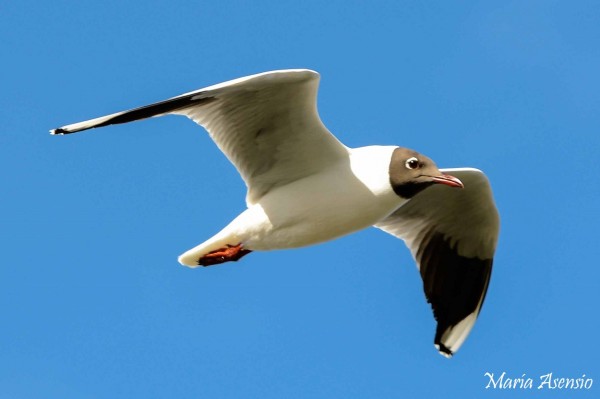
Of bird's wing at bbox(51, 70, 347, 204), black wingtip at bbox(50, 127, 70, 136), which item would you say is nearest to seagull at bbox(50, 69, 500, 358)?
bird's wing at bbox(51, 70, 347, 204)

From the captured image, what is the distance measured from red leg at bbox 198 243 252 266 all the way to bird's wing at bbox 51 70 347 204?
1.45 feet

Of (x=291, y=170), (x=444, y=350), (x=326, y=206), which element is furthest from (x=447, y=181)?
(x=444, y=350)

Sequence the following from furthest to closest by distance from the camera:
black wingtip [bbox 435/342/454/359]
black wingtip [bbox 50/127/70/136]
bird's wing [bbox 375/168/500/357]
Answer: black wingtip [bbox 435/342/454/359] → bird's wing [bbox 375/168/500/357] → black wingtip [bbox 50/127/70/136]

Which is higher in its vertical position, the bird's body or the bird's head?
the bird's head

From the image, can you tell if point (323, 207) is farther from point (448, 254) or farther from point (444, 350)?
point (444, 350)

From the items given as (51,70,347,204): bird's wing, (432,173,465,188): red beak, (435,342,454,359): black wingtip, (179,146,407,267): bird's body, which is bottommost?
(435,342,454,359): black wingtip

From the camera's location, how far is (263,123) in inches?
399

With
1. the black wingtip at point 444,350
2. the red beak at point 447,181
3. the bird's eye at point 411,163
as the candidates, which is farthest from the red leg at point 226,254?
the black wingtip at point 444,350

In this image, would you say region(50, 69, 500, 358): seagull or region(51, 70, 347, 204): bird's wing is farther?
region(50, 69, 500, 358): seagull

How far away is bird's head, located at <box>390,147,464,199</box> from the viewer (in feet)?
33.3

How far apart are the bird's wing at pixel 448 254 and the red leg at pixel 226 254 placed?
82.2 inches

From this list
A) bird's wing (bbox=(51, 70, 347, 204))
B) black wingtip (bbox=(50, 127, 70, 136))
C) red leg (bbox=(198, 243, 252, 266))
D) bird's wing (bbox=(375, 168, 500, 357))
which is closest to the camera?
black wingtip (bbox=(50, 127, 70, 136))

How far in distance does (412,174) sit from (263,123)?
130cm

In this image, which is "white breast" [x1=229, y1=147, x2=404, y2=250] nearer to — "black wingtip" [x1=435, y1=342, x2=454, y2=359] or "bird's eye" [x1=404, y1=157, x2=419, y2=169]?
"bird's eye" [x1=404, y1=157, x2=419, y2=169]
